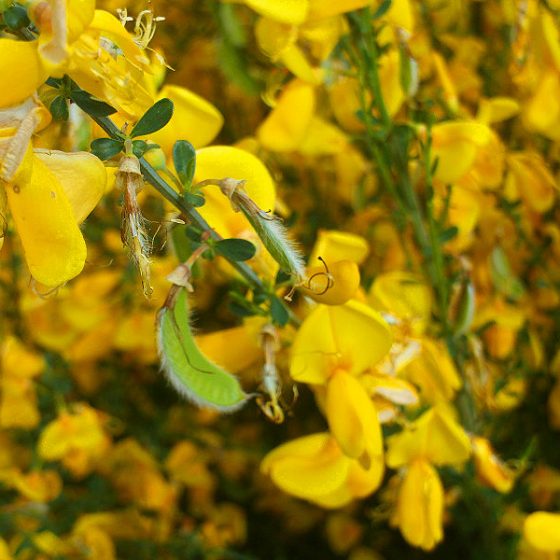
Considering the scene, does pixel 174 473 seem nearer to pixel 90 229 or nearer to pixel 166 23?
pixel 90 229

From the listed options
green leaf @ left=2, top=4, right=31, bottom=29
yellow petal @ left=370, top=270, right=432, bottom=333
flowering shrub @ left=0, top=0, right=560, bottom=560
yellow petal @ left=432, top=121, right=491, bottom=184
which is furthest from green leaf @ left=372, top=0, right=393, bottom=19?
green leaf @ left=2, top=4, right=31, bottom=29

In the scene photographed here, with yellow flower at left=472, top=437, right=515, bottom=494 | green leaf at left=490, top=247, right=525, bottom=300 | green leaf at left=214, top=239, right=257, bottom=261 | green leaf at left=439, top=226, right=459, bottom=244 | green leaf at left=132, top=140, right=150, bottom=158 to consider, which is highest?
green leaf at left=132, top=140, right=150, bottom=158

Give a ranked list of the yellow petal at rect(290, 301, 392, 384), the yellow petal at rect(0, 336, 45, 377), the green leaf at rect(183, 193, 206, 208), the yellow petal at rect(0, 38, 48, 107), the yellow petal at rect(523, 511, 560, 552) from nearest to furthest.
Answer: the yellow petal at rect(0, 38, 48, 107), the green leaf at rect(183, 193, 206, 208), the yellow petal at rect(290, 301, 392, 384), the yellow petal at rect(523, 511, 560, 552), the yellow petal at rect(0, 336, 45, 377)

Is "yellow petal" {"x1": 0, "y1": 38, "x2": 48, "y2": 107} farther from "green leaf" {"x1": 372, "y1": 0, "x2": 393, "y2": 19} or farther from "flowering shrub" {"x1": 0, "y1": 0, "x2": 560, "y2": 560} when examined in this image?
"green leaf" {"x1": 372, "y1": 0, "x2": 393, "y2": 19}

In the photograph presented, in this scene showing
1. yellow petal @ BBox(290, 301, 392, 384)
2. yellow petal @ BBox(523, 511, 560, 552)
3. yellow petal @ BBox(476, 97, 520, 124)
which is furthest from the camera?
yellow petal @ BBox(476, 97, 520, 124)

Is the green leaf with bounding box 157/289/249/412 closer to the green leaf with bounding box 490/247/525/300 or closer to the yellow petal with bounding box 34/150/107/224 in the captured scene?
the yellow petal with bounding box 34/150/107/224

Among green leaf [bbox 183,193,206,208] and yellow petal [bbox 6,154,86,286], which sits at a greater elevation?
yellow petal [bbox 6,154,86,286]

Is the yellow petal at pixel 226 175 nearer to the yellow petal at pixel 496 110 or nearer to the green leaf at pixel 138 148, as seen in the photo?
the green leaf at pixel 138 148

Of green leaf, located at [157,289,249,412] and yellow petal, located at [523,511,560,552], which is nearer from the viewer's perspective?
green leaf, located at [157,289,249,412]
